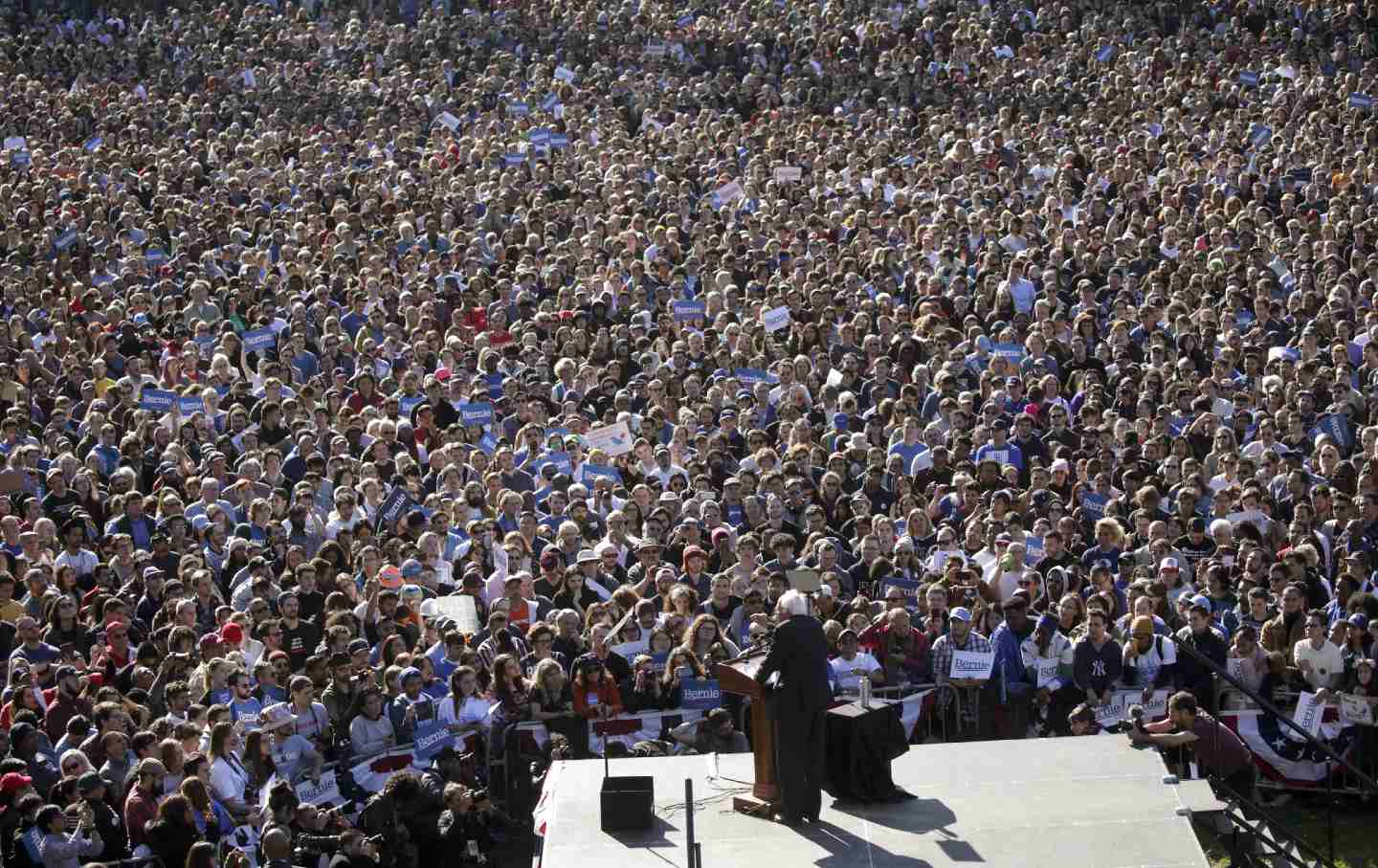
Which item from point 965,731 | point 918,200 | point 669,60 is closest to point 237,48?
point 669,60

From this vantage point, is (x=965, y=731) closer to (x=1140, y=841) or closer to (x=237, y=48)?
(x=1140, y=841)

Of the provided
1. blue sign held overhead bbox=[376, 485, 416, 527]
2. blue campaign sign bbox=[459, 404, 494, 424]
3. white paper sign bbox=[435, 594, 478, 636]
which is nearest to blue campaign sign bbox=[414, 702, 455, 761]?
white paper sign bbox=[435, 594, 478, 636]

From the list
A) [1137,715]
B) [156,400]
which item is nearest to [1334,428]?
[1137,715]

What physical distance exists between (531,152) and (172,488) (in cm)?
1206

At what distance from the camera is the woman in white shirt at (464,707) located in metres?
14.9

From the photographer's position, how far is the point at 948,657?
15727mm

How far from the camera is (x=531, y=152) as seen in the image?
1153 inches

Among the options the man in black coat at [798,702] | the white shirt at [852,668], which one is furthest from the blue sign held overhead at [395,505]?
the man in black coat at [798,702]

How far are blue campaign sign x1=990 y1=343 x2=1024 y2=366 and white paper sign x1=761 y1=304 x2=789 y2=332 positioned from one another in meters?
2.21

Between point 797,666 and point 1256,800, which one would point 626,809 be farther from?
point 1256,800

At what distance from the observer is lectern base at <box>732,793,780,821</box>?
12664mm

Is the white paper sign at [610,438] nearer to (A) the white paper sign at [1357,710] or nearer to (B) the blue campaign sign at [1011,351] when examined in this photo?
(B) the blue campaign sign at [1011,351]

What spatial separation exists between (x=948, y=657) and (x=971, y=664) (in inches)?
7.0

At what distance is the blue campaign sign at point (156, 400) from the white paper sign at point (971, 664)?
8.25 m
